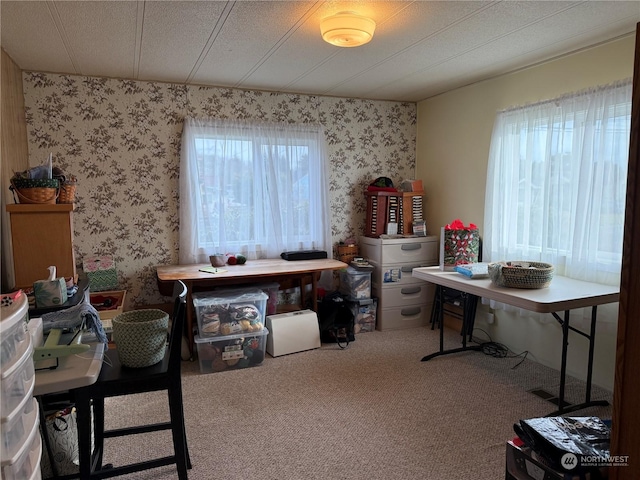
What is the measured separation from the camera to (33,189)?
8.04ft

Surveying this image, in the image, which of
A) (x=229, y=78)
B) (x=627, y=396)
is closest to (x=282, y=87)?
(x=229, y=78)

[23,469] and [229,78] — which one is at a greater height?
[229,78]

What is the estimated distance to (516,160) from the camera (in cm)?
343

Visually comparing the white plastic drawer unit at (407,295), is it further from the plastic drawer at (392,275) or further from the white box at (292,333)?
the white box at (292,333)

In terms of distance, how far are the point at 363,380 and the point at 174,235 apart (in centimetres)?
208

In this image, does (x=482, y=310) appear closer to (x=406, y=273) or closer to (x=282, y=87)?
(x=406, y=273)

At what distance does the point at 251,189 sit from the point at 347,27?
202 centimetres

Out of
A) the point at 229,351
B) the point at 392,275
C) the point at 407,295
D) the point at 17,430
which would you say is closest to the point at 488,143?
the point at 392,275

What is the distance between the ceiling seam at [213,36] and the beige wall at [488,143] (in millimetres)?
2347

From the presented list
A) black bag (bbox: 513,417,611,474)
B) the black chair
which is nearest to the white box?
the black chair

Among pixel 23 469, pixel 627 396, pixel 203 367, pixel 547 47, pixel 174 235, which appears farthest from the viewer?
pixel 174 235

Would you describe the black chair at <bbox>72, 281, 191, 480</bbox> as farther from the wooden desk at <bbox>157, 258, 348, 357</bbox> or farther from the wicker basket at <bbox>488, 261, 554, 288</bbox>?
the wicker basket at <bbox>488, 261, 554, 288</bbox>

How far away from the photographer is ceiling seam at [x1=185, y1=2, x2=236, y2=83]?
7.34ft

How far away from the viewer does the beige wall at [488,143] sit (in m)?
2.83
